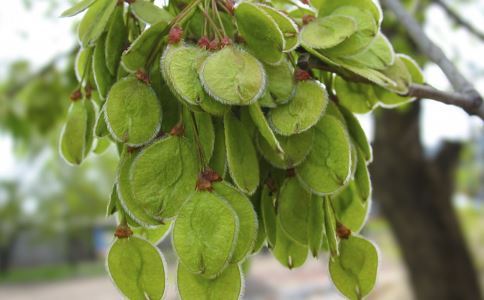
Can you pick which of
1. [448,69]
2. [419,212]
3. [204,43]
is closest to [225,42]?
[204,43]

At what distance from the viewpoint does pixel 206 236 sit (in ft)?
2.12

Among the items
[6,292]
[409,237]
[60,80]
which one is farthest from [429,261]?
[6,292]

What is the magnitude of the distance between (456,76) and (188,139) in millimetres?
520

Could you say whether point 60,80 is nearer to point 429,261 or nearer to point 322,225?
point 322,225

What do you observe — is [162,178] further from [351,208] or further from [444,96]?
[444,96]

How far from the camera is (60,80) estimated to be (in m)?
2.63

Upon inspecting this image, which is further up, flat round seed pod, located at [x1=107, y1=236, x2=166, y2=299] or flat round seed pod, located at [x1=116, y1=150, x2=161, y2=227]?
flat round seed pod, located at [x1=116, y1=150, x2=161, y2=227]

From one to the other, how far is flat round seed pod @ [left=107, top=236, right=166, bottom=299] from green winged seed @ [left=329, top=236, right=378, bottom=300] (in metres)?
0.24

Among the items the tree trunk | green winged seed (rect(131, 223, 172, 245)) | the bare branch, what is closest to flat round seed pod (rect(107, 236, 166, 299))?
green winged seed (rect(131, 223, 172, 245))

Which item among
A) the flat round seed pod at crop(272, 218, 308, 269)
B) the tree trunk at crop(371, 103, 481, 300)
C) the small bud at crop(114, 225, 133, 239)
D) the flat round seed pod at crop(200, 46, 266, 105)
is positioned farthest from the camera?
the tree trunk at crop(371, 103, 481, 300)

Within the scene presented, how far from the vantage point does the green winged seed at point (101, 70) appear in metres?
0.77

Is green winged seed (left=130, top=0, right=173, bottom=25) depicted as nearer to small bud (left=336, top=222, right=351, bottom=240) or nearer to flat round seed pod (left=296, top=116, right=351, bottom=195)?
flat round seed pod (left=296, top=116, right=351, bottom=195)

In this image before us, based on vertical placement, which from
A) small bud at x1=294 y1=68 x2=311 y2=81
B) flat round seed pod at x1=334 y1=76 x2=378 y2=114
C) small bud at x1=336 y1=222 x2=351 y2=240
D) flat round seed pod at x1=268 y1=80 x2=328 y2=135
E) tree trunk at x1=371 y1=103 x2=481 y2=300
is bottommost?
tree trunk at x1=371 y1=103 x2=481 y2=300

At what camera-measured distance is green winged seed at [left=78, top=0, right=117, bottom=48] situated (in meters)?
0.76
